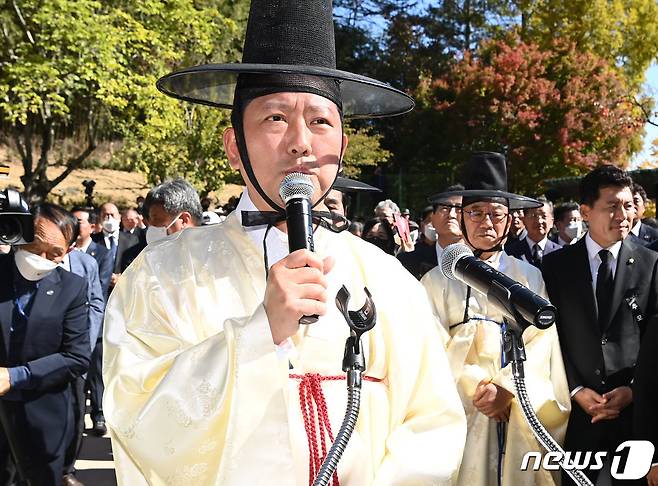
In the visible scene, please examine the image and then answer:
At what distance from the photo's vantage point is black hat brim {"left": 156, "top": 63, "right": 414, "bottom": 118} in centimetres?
217

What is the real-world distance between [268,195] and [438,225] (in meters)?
3.88

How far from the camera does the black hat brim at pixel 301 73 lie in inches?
85.4

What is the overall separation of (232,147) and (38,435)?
9.16 ft

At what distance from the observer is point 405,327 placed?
231cm

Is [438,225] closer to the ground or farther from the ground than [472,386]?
farther from the ground

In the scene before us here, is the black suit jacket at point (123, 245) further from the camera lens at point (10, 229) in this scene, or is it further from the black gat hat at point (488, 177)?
the black gat hat at point (488, 177)

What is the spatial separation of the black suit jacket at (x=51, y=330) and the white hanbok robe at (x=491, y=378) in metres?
2.09

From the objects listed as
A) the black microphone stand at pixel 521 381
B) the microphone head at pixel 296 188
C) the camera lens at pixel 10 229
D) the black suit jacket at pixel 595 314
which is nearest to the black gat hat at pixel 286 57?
the microphone head at pixel 296 188

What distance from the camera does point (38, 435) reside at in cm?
438

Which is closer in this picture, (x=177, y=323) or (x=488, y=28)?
(x=177, y=323)

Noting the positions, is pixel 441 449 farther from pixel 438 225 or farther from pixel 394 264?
pixel 438 225

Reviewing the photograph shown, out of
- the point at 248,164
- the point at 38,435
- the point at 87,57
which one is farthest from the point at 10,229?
the point at 87,57

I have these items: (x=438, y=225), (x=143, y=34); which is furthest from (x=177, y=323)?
(x=143, y=34)

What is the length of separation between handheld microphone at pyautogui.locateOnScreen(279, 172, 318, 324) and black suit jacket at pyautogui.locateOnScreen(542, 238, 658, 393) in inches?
107
